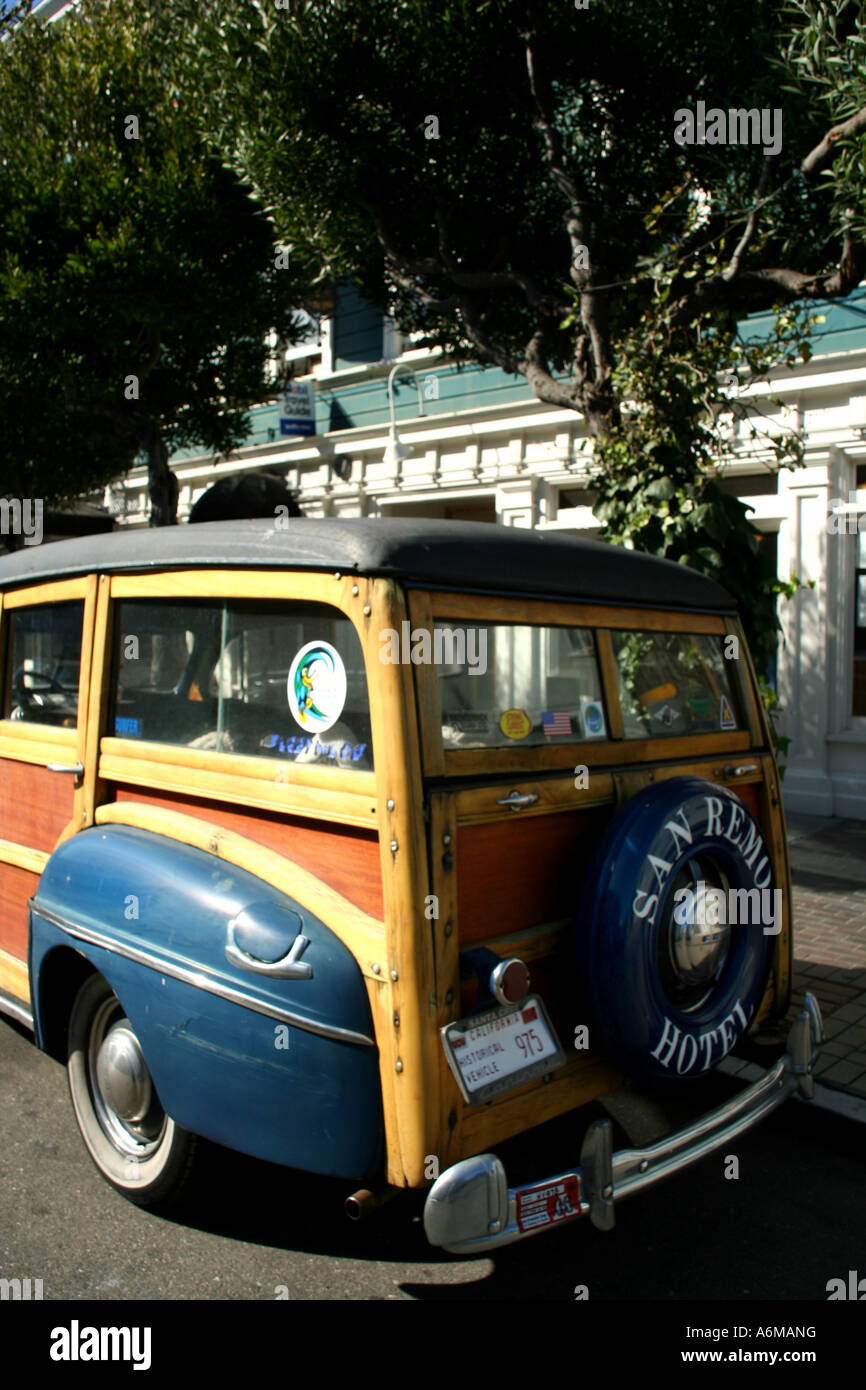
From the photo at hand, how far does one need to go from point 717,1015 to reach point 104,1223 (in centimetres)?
199

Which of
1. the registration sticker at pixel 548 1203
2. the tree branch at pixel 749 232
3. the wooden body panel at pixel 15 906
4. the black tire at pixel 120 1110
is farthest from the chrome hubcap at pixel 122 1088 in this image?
the tree branch at pixel 749 232

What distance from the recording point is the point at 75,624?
3770 mm

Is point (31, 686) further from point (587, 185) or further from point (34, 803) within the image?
point (587, 185)

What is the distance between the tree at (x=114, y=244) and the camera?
29.8 ft

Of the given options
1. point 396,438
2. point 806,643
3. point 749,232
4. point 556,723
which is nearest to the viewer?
point 556,723

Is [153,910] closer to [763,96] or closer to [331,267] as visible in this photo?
[763,96]

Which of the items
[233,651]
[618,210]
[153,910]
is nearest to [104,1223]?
[153,910]

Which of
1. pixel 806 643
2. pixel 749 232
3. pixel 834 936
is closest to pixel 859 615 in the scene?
pixel 806 643

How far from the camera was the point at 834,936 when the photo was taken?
5910 mm

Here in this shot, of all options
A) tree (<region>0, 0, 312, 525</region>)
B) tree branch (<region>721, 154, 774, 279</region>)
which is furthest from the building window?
tree (<region>0, 0, 312, 525</region>)

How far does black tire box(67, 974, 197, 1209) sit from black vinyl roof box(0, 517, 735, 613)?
1.43 meters

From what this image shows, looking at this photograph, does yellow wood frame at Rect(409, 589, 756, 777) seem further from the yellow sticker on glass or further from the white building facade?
the white building facade

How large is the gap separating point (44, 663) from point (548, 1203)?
8.95 ft

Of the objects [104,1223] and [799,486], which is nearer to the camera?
[104,1223]
